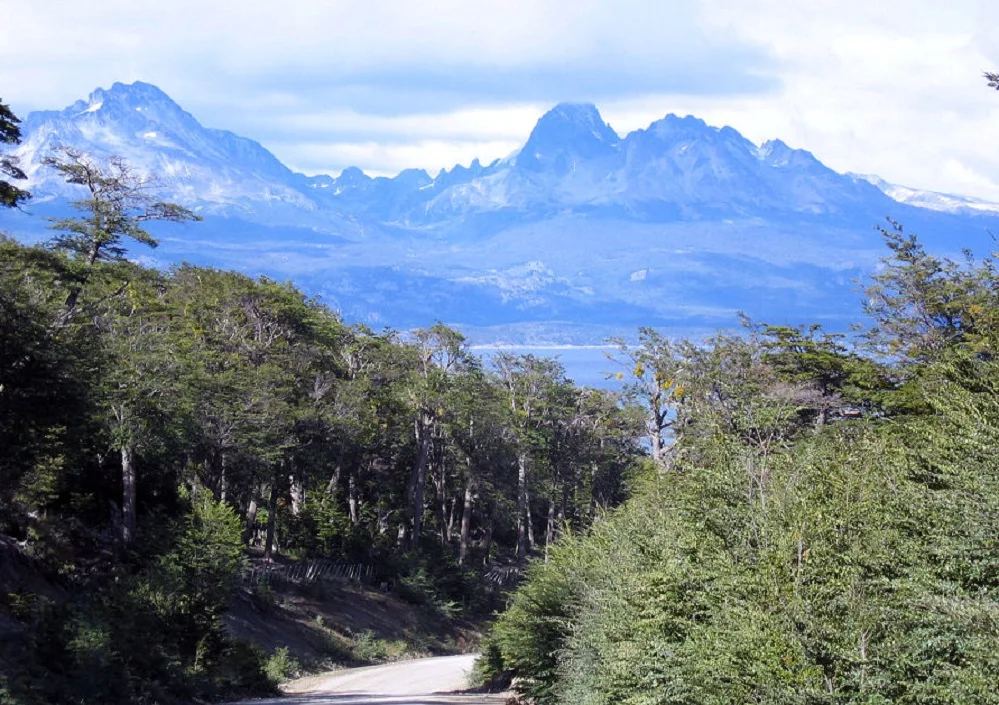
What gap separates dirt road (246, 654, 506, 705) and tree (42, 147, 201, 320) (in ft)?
52.8

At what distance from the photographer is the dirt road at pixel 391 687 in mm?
28833

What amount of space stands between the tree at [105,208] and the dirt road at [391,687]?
16090 millimetres

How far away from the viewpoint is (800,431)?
37156mm

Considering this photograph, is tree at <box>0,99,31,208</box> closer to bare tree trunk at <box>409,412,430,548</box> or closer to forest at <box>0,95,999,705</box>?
forest at <box>0,95,999,705</box>

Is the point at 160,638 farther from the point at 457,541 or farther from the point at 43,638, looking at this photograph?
the point at 457,541

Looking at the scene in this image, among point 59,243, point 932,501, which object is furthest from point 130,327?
point 932,501

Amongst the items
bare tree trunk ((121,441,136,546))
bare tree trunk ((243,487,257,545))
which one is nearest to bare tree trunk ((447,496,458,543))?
bare tree trunk ((243,487,257,545))

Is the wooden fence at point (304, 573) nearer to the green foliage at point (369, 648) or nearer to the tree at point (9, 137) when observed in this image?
the green foliage at point (369, 648)

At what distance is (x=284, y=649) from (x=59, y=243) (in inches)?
652

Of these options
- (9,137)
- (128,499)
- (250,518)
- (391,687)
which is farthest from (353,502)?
(9,137)

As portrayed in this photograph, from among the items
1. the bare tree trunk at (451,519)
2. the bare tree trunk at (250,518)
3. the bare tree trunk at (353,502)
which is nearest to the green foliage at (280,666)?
the bare tree trunk at (250,518)

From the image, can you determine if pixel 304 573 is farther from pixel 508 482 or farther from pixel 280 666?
pixel 508 482

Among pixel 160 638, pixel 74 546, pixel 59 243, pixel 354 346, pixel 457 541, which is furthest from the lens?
pixel 457 541

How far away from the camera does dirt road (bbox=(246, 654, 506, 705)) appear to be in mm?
28833
